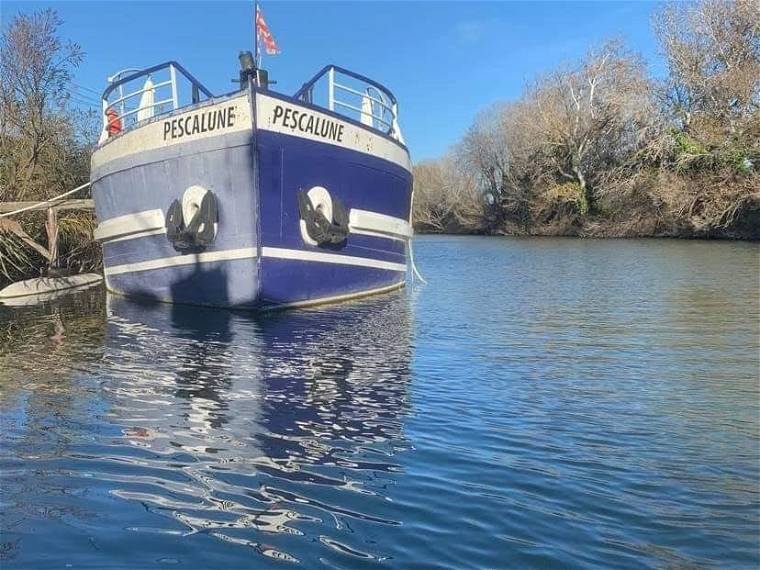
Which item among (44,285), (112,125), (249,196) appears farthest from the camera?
(44,285)

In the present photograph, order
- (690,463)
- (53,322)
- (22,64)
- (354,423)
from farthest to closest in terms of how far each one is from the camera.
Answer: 1. (22,64)
2. (53,322)
3. (354,423)
4. (690,463)

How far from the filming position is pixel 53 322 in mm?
9758

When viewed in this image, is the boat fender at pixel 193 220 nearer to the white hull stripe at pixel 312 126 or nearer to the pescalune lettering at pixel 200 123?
the pescalune lettering at pixel 200 123

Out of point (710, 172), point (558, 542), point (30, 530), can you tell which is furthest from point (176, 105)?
point (710, 172)

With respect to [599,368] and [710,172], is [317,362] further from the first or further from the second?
[710,172]

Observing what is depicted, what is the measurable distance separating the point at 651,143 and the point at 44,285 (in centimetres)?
3326

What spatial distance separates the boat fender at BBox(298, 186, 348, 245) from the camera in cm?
1050

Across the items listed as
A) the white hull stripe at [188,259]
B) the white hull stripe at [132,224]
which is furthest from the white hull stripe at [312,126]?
the white hull stripe at [132,224]

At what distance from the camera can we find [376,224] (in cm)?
1234

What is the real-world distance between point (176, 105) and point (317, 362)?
21.2 feet

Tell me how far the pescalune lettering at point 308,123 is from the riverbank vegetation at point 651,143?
29526mm

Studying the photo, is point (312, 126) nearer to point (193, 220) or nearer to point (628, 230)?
point (193, 220)

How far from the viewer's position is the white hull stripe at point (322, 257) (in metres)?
10.2

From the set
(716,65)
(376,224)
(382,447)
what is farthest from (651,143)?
(382,447)
